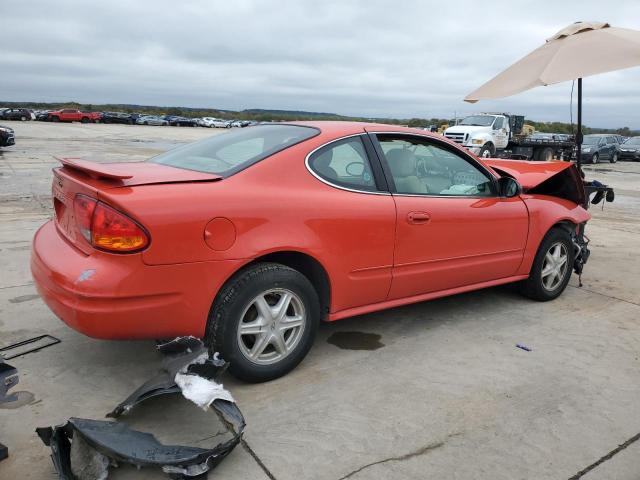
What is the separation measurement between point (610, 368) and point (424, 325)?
1.29 metres

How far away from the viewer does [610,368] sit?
11.7ft

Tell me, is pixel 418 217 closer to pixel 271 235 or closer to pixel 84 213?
pixel 271 235

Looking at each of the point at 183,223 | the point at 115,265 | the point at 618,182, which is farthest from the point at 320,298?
the point at 618,182

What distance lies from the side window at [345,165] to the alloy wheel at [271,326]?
800 mm

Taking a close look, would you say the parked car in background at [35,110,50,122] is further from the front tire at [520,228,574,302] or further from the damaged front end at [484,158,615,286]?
the front tire at [520,228,574,302]

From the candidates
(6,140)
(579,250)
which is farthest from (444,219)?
(6,140)

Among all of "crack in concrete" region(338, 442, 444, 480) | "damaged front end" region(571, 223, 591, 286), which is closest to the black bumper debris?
"crack in concrete" region(338, 442, 444, 480)

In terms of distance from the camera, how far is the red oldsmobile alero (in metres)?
2.67

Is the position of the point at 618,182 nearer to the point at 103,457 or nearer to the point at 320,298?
the point at 320,298

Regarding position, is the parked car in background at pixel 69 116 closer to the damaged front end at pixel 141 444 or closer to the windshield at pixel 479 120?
the windshield at pixel 479 120

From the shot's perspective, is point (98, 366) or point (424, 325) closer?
point (98, 366)

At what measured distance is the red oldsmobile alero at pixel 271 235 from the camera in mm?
2674

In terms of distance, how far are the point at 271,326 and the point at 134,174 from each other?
1137mm

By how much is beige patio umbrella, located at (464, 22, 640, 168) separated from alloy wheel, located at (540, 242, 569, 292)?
1526mm
